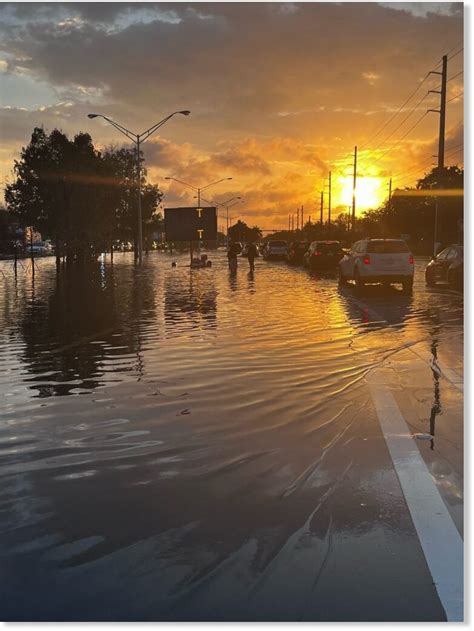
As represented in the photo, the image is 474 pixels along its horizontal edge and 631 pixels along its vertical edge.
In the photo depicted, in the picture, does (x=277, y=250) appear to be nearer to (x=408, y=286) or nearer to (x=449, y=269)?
(x=449, y=269)

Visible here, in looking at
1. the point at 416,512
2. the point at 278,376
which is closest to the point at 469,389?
the point at 416,512

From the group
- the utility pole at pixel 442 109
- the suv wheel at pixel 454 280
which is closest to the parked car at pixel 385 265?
the suv wheel at pixel 454 280

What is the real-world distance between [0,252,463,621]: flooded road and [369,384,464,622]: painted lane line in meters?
0.05

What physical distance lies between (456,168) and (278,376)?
4453 inches

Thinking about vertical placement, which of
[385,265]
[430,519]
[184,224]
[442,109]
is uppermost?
[442,109]

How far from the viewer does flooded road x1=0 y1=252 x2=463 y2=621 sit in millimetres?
3719

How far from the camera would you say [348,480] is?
5.46 metres

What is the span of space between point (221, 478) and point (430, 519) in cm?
154

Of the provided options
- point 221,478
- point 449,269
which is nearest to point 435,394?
point 221,478

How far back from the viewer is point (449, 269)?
28.3 m

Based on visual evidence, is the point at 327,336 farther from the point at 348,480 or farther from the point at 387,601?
the point at 387,601

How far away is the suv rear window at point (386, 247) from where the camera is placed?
87.8 ft

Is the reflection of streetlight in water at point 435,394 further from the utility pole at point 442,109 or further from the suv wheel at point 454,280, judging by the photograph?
the utility pole at point 442,109

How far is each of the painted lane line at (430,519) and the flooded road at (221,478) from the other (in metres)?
0.05
